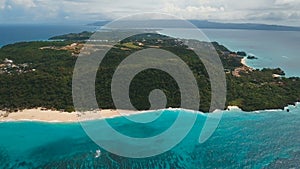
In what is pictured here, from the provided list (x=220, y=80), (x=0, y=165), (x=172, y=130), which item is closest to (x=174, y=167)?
(x=172, y=130)

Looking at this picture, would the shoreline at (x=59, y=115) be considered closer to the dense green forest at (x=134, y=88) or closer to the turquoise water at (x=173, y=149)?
the turquoise water at (x=173, y=149)

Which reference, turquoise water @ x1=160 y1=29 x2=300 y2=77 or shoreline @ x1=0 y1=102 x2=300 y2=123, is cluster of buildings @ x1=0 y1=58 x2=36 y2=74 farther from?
turquoise water @ x1=160 y1=29 x2=300 y2=77

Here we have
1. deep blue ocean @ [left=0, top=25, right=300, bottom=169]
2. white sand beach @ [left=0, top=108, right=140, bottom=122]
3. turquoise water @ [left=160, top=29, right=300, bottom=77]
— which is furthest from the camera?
turquoise water @ [left=160, top=29, right=300, bottom=77]

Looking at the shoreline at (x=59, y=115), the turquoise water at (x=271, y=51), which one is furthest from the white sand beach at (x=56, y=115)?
the turquoise water at (x=271, y=51)

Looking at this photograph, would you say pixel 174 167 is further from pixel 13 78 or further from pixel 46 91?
pixel 13 78

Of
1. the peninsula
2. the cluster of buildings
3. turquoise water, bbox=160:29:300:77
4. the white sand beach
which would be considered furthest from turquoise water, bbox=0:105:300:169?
turquoise water, bbox=160:29:300:77

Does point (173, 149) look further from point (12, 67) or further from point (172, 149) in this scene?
point (12, 67)

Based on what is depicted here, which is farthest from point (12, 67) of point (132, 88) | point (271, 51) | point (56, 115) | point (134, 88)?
point (271, 51)

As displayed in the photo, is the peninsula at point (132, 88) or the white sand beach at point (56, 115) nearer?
the white sand beach at point (56, 115)
